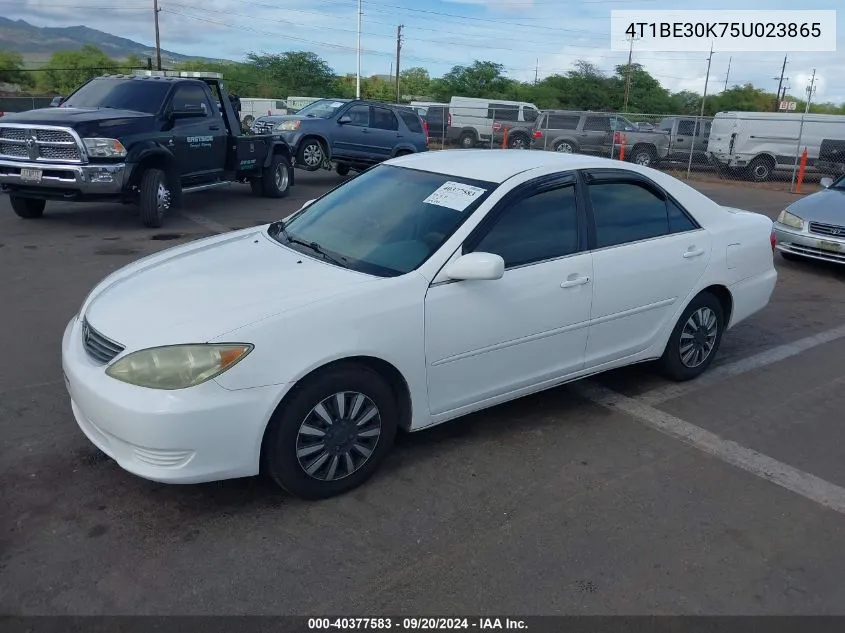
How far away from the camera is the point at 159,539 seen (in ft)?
10.6

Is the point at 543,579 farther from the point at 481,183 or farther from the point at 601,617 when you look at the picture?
the point at 481,183

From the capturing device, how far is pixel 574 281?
4.26 metres

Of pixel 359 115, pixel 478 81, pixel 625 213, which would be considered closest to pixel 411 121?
pixel 359 115

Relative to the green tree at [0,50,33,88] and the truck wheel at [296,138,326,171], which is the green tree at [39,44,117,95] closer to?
the green tree at [0,50,33,88]

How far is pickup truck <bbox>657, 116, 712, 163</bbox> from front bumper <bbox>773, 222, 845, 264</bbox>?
14.7m

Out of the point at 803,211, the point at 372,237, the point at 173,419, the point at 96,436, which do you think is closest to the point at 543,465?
the point at 372,237

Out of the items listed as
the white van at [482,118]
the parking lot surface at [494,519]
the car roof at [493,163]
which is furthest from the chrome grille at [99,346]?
the white van at [482,118]

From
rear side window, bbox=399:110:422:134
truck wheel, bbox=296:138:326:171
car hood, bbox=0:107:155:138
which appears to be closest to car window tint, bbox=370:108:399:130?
rear side window, bbox=399:110:422:134

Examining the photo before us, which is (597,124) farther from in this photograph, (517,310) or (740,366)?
(517,310)

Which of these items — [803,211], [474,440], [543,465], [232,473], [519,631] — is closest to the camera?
[519,631]

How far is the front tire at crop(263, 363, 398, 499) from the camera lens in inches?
131

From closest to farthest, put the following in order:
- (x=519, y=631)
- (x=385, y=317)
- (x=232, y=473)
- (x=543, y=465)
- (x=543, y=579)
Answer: (x=519, y=631), (x=543, y=579), (x=232, y=473), (x=385, y=317), (x=543, y=465)

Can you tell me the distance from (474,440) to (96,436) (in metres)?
1.98

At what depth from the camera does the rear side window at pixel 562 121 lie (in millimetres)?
23500
